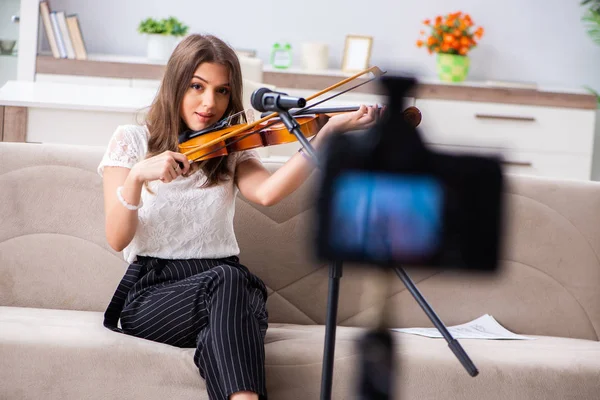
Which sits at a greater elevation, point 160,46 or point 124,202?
point 160,46

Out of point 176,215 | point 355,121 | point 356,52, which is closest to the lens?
point 355,121

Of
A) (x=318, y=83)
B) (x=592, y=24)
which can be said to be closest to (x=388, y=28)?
(x=318, y=83)

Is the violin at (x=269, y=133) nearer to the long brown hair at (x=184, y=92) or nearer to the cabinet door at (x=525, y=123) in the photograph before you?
the long brown hair at (x=184, y=92)

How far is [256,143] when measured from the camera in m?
1.42

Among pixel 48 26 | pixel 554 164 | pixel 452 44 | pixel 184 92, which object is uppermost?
pixel 452 44

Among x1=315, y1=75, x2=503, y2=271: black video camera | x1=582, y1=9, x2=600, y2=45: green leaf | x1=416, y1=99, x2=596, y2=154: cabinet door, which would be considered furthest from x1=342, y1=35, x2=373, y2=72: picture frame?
x1=315, y1=75, x2=503, y2=271: black video camera

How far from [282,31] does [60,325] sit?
3.32 metres

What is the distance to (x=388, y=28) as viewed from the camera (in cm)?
464

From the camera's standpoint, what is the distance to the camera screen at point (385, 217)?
0.55 meters

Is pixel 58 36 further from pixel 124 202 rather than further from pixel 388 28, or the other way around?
pixel 124 202

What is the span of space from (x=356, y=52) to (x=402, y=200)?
4.07m

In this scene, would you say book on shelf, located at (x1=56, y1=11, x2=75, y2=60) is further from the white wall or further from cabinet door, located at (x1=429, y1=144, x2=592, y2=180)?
cabinet door, located at (x1=429, y1=144, x2=592, y2=180)

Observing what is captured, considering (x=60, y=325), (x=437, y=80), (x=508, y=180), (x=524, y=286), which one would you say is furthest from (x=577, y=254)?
(x=437, y=80)

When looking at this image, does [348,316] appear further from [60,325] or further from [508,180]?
[508,180]
